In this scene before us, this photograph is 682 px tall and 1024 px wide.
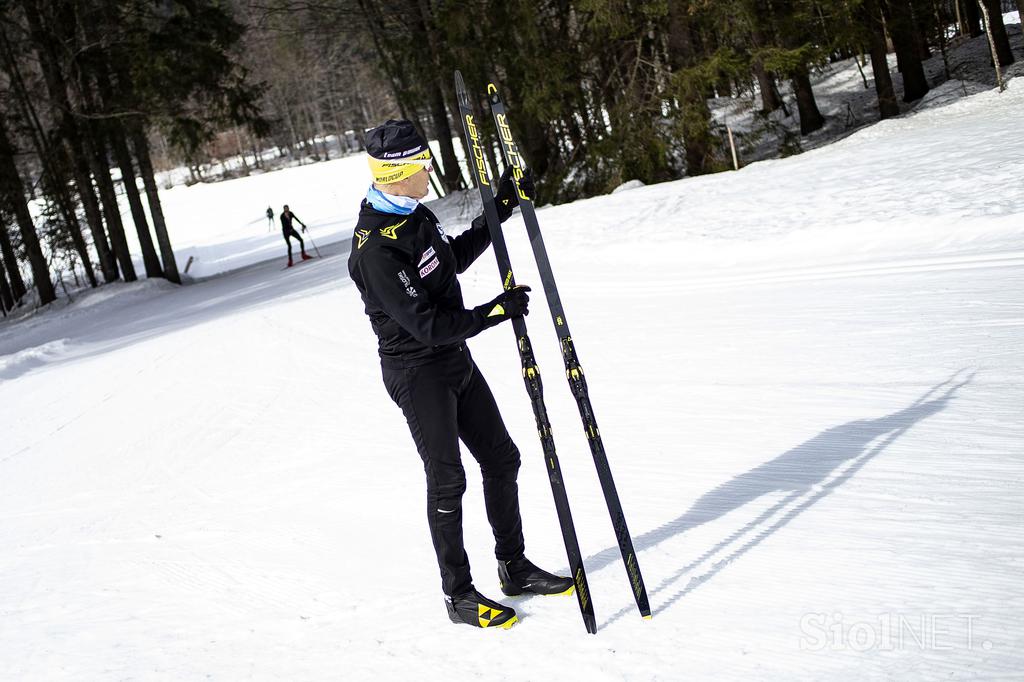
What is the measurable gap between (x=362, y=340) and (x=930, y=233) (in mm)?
6518

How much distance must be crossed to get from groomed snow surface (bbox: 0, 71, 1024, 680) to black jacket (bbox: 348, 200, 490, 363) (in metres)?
1.30

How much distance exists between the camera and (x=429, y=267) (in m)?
3.53

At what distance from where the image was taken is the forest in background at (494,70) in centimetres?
1823

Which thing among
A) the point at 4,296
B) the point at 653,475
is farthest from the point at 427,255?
the point at 4,296

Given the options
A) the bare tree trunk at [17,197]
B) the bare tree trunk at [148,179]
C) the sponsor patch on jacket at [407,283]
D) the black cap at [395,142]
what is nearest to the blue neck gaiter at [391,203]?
the black cap at [395,142]

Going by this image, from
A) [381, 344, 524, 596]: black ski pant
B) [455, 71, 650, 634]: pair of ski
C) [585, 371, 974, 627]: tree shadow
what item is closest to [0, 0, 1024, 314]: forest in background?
[585, 371, 974, 627]: tree shadow

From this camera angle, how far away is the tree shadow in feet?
13.0

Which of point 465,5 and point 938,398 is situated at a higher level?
point 465,5

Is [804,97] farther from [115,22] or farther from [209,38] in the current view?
[115,22]

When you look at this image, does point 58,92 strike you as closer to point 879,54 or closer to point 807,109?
point 807,109

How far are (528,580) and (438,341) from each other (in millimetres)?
1301

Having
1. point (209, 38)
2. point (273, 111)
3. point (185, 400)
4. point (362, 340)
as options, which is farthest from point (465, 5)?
point (273, 111)

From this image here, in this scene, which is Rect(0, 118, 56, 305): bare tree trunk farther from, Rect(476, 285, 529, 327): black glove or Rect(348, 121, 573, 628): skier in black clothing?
Rect(476, 285, 529, 327): black glove

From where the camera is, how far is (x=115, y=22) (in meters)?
24.1
